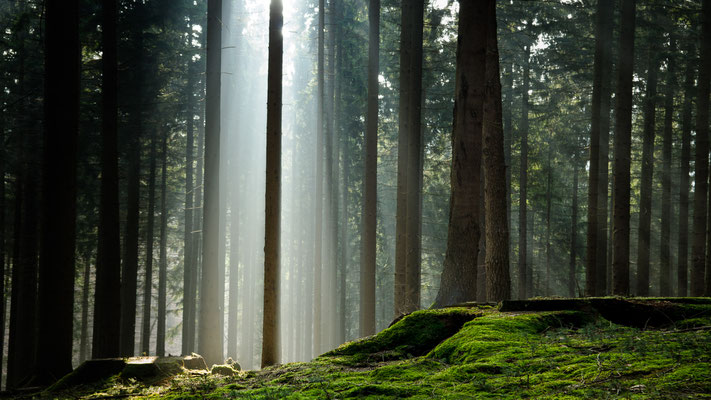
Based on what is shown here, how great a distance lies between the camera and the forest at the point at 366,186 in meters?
5.12

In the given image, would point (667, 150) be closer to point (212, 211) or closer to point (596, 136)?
point (596, 136)

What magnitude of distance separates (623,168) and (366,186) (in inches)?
312

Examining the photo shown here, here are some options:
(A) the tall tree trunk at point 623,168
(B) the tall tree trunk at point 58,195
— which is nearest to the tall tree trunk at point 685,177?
(A) the tall tree trunk at point 623,168

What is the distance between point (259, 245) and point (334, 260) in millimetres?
16878

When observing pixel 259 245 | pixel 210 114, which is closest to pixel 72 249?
pixel 210 114

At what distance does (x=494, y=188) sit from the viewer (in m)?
10.2

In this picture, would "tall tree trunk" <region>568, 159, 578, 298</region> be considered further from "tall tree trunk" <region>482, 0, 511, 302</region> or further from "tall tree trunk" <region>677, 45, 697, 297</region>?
"tall tree trunk" <region>482, 0, 511, 302</region>

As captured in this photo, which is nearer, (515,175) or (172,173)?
(172,173)

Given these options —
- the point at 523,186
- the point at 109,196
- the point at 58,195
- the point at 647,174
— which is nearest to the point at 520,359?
the point at 58,195

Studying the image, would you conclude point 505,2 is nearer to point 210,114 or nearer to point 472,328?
point 210,114

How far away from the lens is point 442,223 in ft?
93.1

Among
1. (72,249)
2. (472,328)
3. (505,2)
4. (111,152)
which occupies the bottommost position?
(472,328)

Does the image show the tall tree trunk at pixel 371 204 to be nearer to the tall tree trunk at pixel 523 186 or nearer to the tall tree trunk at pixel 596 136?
the tall tree trunk at pixel 596 136

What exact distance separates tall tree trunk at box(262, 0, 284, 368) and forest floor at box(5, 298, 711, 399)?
12.8 ft
